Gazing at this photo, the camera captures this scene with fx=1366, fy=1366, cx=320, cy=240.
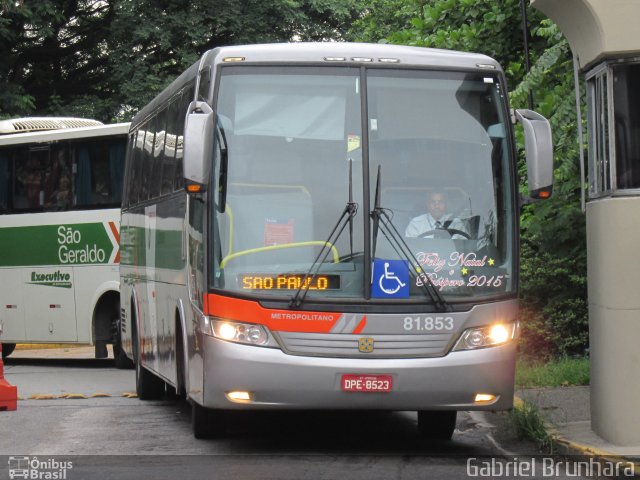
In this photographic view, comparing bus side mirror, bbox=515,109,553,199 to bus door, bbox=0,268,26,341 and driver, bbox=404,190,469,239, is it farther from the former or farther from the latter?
bus door, bbox=0,268,26,341

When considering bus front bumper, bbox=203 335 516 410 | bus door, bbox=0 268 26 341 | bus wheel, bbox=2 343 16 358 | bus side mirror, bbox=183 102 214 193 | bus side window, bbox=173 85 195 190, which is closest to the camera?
bus front bumper, bbox=203 335 516 410

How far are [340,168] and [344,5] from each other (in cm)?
2176

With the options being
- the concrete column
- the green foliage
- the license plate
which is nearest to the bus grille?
the license plate

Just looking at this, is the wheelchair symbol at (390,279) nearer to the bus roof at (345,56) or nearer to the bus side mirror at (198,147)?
the bus side mirror at (198,147)

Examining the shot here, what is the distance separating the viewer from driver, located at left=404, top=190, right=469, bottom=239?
10281 millimetres

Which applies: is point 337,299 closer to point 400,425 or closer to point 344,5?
point 400,425

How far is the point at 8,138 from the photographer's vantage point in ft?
72.3

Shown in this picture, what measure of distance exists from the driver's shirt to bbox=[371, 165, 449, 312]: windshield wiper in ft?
0.33

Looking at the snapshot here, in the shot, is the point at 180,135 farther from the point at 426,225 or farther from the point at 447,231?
the point at 447,231

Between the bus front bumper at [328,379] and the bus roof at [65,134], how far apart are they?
429 inches

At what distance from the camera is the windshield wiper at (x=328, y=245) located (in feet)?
32.8

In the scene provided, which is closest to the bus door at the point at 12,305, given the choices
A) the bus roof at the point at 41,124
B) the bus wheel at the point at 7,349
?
the bus wheel at the point at 7,349

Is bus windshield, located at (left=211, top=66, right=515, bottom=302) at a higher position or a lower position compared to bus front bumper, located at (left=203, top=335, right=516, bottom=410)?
higher

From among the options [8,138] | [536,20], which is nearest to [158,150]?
[536,20]
